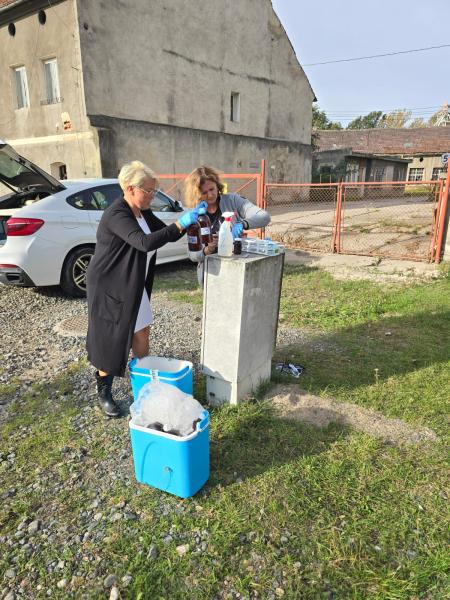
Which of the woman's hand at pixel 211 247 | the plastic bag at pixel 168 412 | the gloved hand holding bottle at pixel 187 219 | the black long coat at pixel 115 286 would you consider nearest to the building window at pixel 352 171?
the woman's hand at pixel 211 247

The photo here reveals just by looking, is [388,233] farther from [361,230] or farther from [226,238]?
[226,238]

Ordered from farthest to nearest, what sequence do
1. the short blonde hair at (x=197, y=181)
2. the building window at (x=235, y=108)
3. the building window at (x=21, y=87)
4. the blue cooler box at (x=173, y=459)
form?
1. the building window at (x=235, y=108)
2. the building window at (x=21, y=87)
3. the short blonde hair at (x=197, y=181)
4. the blue cooler box at (x=173, y=459)

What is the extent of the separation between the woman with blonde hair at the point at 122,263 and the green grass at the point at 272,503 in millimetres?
629

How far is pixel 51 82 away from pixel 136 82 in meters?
2.77

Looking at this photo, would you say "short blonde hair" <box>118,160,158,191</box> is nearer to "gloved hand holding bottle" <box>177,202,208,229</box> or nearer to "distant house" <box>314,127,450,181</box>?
"gloved hand holding bottle" <box>177,202,208,229</box>

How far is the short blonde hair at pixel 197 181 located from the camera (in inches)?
124

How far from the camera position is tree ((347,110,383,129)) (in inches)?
3365

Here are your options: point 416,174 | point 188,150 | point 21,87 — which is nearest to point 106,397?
point 188,150

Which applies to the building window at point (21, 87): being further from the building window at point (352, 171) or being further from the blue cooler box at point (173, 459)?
the building window at point (352, 171)

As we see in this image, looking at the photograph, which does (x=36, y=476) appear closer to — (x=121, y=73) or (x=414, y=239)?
(x=414, y=239)

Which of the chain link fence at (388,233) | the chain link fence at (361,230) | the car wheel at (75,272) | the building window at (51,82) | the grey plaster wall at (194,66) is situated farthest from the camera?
the building window at (51,82)

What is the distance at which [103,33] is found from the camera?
1222 cm

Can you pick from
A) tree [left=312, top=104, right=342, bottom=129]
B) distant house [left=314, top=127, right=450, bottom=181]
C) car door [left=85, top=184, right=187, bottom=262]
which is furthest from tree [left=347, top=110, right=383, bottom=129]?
car door [left=85, top=184, right=187, bottom=262]

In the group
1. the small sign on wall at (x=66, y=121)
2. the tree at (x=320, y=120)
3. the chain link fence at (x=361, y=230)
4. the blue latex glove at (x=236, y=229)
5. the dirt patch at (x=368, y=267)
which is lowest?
the dirt patch at (x=368, y=267)
